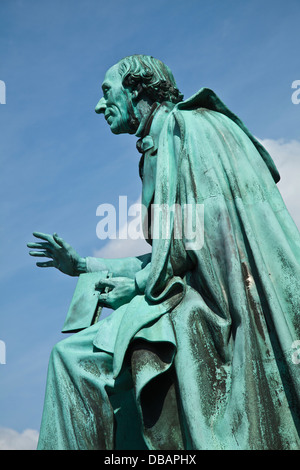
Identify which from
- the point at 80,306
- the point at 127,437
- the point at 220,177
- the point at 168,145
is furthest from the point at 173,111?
the point at 127,437

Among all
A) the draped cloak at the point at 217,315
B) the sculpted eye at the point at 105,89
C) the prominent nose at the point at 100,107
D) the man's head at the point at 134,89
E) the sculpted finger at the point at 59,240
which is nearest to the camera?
the draped cloak at the point at 217,315

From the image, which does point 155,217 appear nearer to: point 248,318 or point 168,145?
point 168,145

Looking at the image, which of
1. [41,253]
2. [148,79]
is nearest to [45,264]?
[41,253]

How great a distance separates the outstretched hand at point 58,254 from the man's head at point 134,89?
124 centimetres

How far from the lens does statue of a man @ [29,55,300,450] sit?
5.57m

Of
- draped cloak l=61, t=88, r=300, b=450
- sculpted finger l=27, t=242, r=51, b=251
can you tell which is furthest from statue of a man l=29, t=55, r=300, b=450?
sculpted finger l=27, t=242, r=51, b=251

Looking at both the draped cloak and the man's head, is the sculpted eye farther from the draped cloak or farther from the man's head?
the draped cloak

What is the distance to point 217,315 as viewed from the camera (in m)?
5.96

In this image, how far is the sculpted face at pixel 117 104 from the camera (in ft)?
25.1

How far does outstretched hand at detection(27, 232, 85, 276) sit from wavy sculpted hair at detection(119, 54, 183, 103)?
63.7 inches

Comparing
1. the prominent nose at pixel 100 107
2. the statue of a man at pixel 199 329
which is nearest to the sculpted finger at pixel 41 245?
the statue of a man at pixel 199 329

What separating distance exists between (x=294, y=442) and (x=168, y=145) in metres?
2.76

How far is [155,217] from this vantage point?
653 centimetres

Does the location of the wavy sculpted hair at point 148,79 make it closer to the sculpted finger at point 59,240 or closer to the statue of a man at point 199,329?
the statue of a man at point 199,329
